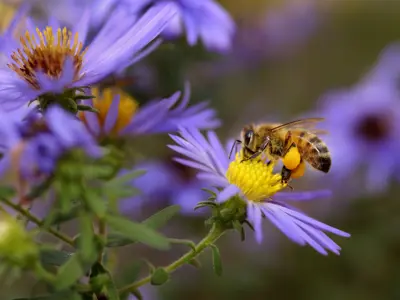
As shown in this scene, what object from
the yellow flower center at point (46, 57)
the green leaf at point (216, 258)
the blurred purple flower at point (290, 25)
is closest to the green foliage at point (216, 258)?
the green leaf at point (216, 258)

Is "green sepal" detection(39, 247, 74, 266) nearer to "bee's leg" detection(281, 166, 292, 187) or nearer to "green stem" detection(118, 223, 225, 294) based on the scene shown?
"green stem" detection(118, 223, 225, 294)

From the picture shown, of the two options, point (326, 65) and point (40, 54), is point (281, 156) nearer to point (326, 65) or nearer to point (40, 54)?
point (40, 54)

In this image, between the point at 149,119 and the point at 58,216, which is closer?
the point at 58,216

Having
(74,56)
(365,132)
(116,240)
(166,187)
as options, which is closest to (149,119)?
(74,56)

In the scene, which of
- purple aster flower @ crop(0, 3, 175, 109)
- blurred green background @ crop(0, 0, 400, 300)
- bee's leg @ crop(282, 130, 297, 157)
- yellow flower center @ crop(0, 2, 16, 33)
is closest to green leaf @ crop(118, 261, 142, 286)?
purple aster flower @ crop(0, 3, 175, 109)

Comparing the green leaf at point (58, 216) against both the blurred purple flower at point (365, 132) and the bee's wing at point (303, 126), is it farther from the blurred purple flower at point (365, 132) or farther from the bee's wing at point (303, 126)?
the blurred purple flower at point (365, 132)

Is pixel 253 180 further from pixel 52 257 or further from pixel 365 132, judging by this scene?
pixel 365 132
